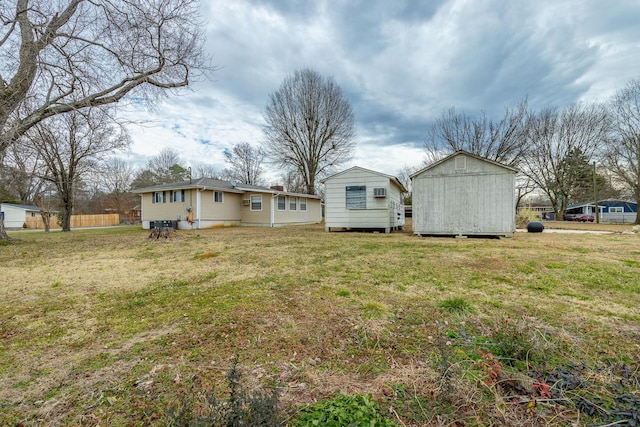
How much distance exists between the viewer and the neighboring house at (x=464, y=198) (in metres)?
9.80

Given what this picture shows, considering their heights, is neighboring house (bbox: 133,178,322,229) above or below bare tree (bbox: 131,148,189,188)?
below

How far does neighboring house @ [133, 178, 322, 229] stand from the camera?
1677 cm

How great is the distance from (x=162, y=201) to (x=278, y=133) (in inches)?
408

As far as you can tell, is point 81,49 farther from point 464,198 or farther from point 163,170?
point 163,170

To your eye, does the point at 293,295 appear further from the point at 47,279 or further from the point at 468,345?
the point at 47,279

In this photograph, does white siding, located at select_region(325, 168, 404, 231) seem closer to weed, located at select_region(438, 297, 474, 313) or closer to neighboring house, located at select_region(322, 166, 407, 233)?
neighboring house, located at select_region(322, 166, 407, 233)

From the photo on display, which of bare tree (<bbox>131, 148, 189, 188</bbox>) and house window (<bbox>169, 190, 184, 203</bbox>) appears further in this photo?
bare tree (<bbox>131, 148, 189, 188</bbox>)

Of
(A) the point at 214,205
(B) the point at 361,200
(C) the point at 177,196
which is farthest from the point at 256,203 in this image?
(B) the point at 361,200

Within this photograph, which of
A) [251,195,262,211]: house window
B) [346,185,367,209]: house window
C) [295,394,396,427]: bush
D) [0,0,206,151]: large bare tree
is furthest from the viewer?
[251,195,262,211]: house window

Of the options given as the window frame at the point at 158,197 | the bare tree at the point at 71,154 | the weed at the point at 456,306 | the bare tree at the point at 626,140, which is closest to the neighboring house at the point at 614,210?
the bare tree at the point at 626,140

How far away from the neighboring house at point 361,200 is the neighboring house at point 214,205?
6.51 m

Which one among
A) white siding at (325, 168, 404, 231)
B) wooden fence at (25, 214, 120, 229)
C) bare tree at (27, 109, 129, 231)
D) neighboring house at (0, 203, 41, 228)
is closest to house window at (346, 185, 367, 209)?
white siding at (325, 168, 404, 231)

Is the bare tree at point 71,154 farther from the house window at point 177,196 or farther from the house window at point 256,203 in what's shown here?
the house window at point 256,203

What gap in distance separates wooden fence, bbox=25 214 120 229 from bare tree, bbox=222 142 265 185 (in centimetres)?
1298
